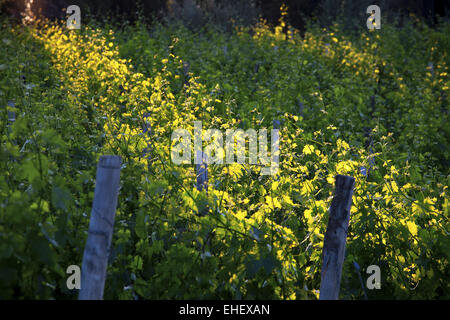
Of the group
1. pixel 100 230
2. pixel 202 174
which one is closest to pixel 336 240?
pixel 202 174

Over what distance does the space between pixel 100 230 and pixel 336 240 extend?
1310mm

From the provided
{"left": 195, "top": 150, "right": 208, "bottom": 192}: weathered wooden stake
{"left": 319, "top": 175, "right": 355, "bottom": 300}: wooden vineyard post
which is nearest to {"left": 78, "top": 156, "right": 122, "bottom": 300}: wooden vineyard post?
{"left": 195, "top": 150, "right": 208, "bottom": 192}: weathered wooden stake

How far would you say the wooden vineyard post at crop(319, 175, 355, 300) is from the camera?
2.52 metres

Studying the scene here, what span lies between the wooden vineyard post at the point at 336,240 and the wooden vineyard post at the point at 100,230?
1219 millimetres

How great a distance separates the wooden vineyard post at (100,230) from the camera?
2.23 metres

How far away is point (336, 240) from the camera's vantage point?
2562mm

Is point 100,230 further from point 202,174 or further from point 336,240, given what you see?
point 336,240

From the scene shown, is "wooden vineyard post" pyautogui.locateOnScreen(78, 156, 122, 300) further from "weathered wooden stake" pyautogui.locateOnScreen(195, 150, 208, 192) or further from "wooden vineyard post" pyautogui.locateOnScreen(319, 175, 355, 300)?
"wooden vineyard post" pyautogui.locateOnScreen(319, 175, 355, 300)

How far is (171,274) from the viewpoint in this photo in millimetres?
2609

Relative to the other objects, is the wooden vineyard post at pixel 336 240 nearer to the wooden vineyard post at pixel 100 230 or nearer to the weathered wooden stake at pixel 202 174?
the weathered wooden stake at pixel 202 174

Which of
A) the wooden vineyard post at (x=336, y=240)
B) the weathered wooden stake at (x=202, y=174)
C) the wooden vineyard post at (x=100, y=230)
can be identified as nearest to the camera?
the wooden vineyard post at (x=100, y=230)

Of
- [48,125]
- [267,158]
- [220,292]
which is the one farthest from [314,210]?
[48,125]

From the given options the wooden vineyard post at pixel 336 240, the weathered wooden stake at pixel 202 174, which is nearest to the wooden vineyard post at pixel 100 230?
the weathered wooden stake at pixel 202 174
